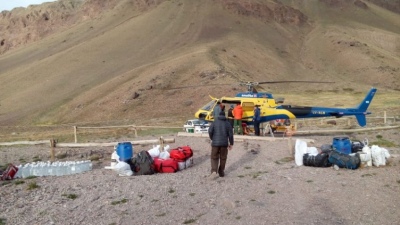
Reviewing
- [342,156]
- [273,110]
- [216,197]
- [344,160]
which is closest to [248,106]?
[273,110]

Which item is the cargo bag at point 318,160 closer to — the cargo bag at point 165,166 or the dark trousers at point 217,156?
the dark trousers at point 217,156

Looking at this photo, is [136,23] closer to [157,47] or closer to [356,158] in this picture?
[157,47]

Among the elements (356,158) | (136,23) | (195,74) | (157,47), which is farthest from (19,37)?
(356,158)

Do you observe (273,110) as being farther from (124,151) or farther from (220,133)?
(124,151)

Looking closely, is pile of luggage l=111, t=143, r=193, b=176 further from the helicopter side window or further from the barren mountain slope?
the barren mountain slope

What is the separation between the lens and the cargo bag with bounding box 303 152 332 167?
482 inches

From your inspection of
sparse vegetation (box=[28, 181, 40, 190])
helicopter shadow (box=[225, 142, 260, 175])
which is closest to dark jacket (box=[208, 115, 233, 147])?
→ helicopter shadow (box=[225, 142, 260, 175])

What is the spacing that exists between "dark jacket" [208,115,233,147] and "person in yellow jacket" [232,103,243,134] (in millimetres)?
7905

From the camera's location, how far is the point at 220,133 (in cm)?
1155

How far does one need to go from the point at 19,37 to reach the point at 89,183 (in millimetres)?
119142

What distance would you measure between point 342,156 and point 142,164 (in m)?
5.36

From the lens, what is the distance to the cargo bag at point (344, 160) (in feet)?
38.8

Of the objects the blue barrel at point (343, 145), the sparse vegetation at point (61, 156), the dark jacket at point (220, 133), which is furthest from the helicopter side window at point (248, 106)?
the dark jacket at point (220, 133)

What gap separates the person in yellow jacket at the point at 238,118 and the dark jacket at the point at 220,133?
25.9 feet
